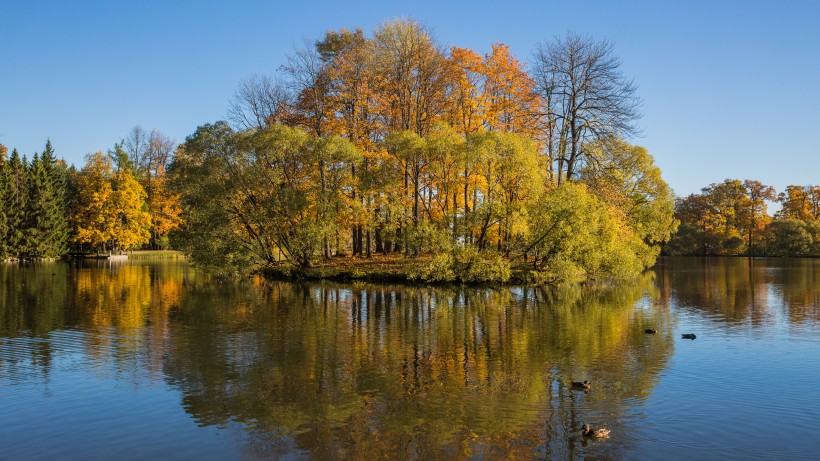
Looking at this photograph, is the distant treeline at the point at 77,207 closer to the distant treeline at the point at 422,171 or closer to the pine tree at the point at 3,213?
the pine tree at the point at 3,213

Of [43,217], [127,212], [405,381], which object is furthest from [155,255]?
[405,381]

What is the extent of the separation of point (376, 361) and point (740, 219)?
285 feet

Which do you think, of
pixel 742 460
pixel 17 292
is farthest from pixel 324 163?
pixel 742 460

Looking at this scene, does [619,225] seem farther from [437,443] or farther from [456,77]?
[437,443]

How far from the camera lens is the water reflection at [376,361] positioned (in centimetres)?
1000

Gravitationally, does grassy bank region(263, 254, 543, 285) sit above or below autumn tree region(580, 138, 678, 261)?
below

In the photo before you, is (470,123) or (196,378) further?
(470,123)

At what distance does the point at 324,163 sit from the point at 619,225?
63.1ft

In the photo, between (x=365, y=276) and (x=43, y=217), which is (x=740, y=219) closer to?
(x=365, y=276)

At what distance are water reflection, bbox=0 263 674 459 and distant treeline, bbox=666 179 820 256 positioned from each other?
219ft

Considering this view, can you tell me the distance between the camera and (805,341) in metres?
18.0

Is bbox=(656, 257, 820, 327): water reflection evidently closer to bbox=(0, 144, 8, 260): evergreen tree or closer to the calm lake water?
the calm lake water

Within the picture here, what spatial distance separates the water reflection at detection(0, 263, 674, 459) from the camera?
394 inches

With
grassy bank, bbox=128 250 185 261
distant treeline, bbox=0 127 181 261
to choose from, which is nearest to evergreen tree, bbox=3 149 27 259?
distant treeline, bbox=0 127 181 261
